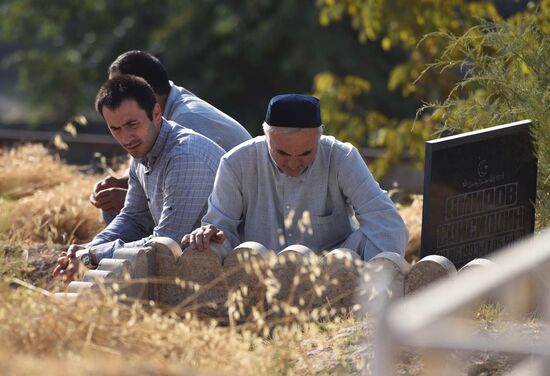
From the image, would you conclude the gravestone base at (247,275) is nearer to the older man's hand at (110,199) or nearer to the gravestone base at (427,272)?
the gravestone base at (427,272)

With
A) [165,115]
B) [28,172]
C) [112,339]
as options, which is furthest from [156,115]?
[28,172]

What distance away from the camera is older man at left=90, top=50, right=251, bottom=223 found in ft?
22.8

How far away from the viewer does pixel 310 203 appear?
570cm

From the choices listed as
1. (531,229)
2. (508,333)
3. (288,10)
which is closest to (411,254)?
(531,229)

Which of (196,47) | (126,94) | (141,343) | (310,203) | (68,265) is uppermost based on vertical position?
(126,94)

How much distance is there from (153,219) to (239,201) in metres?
0.75

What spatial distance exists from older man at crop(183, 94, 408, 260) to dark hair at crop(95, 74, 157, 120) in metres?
0.54

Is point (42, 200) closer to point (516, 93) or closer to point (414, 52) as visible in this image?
point (516, 93)

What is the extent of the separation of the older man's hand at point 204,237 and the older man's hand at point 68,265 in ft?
1.65

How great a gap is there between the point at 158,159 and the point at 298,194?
80 centimetres

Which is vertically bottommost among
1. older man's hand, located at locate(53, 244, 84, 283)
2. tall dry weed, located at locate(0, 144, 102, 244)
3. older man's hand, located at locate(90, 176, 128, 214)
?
tall dry weed, located at locate(0, 144, 102, 244)

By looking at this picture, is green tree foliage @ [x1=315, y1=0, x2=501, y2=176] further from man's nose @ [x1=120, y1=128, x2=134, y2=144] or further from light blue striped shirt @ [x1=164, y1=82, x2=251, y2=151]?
man's nose @ [x1=120, y1=128, x2=134, y2=144]

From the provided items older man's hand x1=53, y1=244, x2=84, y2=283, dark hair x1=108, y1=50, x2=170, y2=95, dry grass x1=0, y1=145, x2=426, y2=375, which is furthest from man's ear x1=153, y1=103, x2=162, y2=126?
dry grass x1=0, y1=145, x2=426, y2=375

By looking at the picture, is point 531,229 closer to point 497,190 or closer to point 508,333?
point 497,190
